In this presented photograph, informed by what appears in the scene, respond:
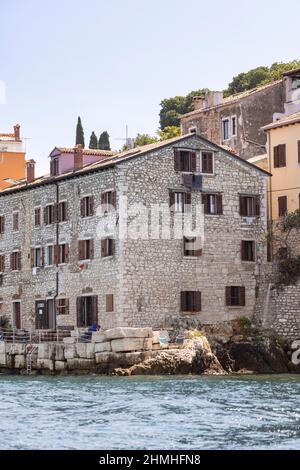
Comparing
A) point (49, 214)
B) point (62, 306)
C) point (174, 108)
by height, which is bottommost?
point (62, 306)

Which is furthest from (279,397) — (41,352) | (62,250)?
(62,250)

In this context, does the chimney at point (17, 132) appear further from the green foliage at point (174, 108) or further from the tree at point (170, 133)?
the green foliage at point (174, 108)

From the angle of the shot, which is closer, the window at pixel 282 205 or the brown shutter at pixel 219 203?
the brown shutter at pixel 219 203

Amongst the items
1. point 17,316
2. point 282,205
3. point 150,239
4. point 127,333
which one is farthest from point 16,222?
point 127,333

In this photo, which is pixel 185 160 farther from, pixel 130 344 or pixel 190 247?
A: pixel 130 344

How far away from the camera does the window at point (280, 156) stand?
208 feet

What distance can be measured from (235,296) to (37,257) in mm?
10670

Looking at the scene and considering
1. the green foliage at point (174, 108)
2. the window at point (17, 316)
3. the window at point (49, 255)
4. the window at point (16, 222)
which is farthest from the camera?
the green foliage at point (174, 108)

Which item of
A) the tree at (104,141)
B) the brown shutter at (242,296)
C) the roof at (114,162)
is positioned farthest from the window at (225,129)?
the tree at (104,141)

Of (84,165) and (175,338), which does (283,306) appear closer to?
(175,338)

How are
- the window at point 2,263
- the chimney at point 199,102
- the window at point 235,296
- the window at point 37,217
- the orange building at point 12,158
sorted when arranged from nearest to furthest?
the window at point 235,296 → the window at point 37,217 → the window at point 2,263 → the chimney at point 199,102 → the orange building at point 12,158

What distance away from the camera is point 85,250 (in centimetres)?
6031

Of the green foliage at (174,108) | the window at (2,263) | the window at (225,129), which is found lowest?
the window at (2,263)

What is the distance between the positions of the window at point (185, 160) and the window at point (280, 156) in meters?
5.57
